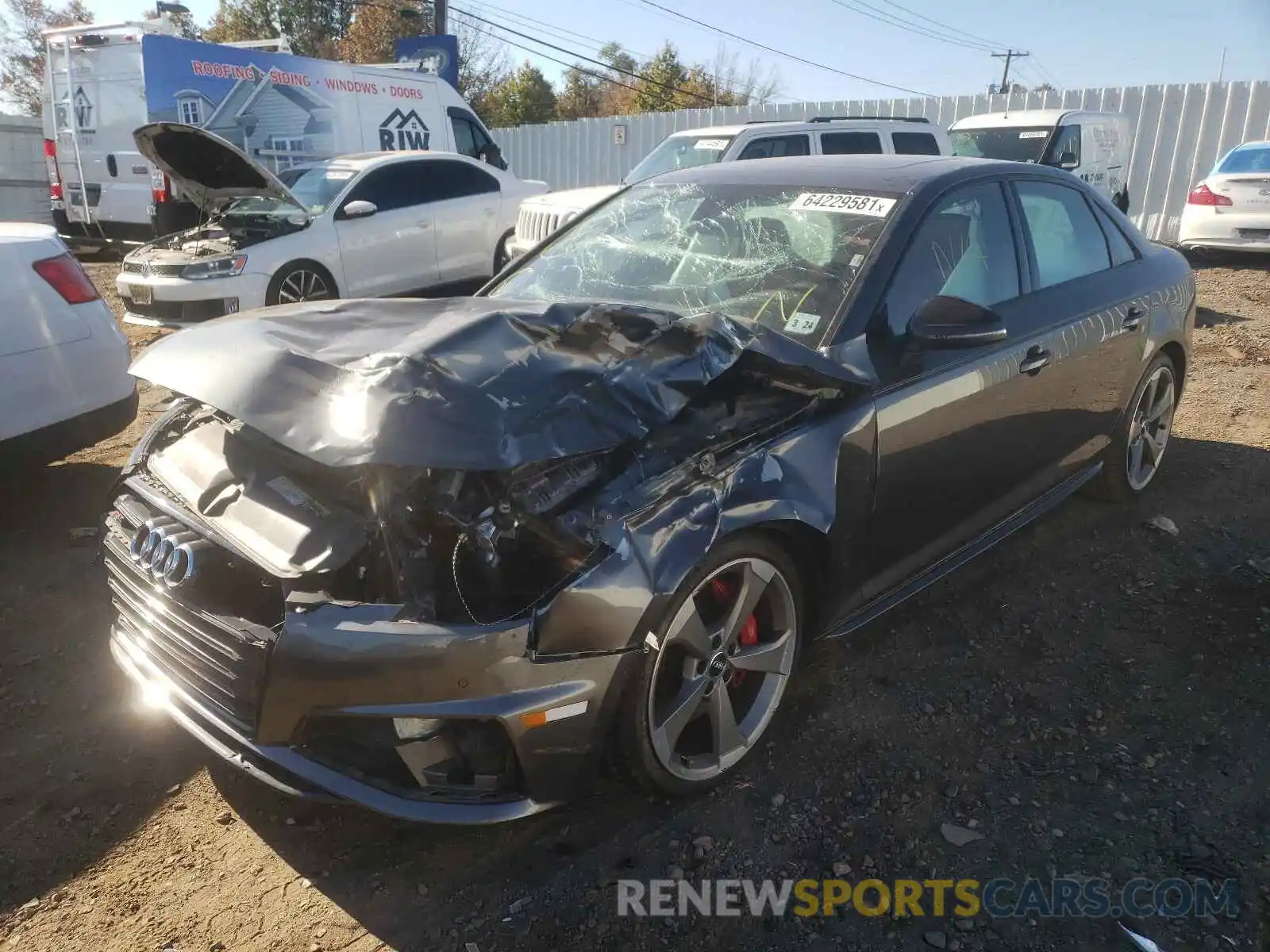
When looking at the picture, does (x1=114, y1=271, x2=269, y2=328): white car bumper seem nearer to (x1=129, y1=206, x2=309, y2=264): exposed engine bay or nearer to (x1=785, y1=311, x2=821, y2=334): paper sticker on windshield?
(x1=129, y1=206, x2=309, y2=264): exposed engine bay

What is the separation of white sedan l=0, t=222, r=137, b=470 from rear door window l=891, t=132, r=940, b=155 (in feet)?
27.1

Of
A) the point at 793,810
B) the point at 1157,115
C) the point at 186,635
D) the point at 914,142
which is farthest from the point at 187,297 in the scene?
the point at 1157,115

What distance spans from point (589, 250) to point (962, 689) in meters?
2.21

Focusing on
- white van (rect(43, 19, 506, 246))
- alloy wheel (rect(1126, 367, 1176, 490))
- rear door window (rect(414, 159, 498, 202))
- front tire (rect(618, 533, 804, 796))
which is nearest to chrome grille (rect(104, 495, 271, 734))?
front tire (rect(618, 533, 804, 796))

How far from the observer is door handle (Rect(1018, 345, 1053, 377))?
3453 millimetres

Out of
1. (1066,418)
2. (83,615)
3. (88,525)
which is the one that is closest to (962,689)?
(1066,418)

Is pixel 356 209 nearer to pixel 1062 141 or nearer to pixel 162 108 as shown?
pixel 162 108

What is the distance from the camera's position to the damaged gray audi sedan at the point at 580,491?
6.95 ft

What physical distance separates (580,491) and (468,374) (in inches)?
16.4

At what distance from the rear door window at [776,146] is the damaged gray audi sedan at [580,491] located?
18.7ft

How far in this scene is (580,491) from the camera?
7.64 feet

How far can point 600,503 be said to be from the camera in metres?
2.26

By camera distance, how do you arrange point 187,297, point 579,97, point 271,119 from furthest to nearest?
1. point 579,97
2. point 271,119
3. point 187,297

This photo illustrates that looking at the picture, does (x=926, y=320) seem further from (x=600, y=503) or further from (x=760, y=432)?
(x=600, y=503)
